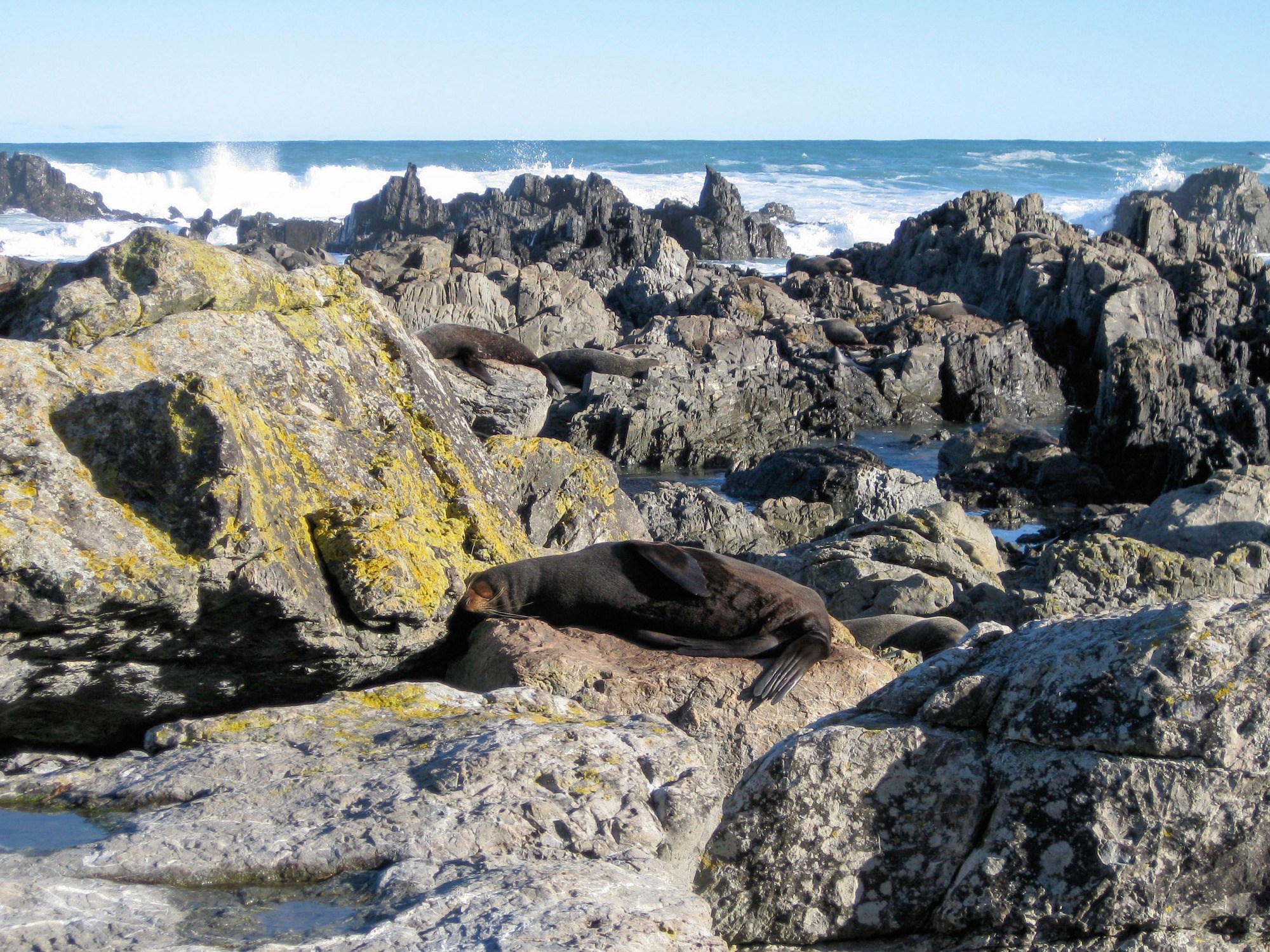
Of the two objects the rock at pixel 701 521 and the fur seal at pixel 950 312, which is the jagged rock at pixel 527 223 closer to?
the fur seal at pixel 950 312

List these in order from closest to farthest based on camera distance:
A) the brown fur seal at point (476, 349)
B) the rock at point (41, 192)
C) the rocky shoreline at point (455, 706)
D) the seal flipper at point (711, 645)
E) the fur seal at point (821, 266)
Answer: the rocky shoreline at point (455, 706) → the seal flipper at point (711, 645) → the brown fur seal at point (476, 349) → the fur seal at point (821, 266) → the rock at point (41, 192)

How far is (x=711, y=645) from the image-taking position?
5.07 meters

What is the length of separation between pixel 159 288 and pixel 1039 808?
450cm

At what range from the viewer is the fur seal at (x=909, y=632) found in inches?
265

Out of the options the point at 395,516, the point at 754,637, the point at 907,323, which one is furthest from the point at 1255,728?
the point at 907,323

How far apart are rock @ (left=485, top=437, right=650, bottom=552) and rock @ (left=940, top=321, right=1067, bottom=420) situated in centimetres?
A: 1575

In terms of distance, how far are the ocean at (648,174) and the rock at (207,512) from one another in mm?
44300

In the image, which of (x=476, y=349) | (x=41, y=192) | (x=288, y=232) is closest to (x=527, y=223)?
(x=288, y=232)

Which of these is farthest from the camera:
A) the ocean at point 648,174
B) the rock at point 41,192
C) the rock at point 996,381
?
the rock at point 41,192

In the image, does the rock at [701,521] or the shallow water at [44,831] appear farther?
the rock at [701,521]

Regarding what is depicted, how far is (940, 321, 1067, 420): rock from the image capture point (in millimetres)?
21141

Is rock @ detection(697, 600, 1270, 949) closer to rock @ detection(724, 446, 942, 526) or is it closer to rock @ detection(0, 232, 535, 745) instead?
rock @ detection(0, 232, 535, 745)

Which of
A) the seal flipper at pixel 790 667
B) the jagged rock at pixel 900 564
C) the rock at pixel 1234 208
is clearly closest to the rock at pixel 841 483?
the jagged rock at pixel 900 564

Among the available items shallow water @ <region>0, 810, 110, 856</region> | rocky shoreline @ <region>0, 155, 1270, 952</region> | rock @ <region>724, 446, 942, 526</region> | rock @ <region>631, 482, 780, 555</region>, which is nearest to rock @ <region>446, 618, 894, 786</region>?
rocky shoreline @ <region>0, 155, 1270, 952</region>
